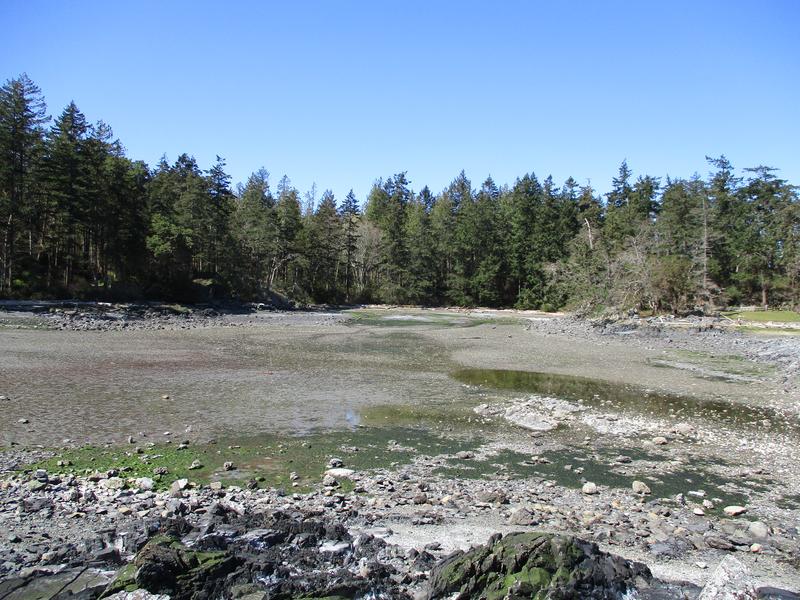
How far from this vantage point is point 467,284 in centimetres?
8269

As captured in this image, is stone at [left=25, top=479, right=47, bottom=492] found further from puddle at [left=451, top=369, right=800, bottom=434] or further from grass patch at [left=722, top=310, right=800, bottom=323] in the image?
grass patch at [left=722, top=310, right=800, bottom=323]

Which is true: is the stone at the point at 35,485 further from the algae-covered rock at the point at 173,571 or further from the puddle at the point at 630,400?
the puddle at the point at 630,400

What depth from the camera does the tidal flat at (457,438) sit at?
797 centimetres

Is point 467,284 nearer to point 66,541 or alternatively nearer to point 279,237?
point 279,237

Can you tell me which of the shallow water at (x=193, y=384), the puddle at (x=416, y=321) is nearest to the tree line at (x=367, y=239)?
the puddle at (x=416, y=321)

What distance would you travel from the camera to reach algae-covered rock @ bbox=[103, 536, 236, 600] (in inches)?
215

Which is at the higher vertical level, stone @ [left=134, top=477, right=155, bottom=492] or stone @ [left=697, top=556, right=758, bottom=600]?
Result: stone @ [left=697, top=556, right=758, bottom=600]

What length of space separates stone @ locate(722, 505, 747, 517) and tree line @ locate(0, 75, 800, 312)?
149 ft

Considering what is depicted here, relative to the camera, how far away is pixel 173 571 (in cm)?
569

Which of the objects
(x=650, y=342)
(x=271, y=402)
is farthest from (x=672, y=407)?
(x=650, y=342)

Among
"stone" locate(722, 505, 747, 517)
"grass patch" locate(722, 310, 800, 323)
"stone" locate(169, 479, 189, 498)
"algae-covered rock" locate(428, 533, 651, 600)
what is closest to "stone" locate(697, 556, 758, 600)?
"algae-covered rock" locate(428, 533, 651, 600)

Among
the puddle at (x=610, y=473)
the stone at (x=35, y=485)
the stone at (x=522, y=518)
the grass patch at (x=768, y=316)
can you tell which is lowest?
the puddle at (x=610, y=473)

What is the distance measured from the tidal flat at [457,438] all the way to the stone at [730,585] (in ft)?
3.92

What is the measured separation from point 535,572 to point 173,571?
399 cm
